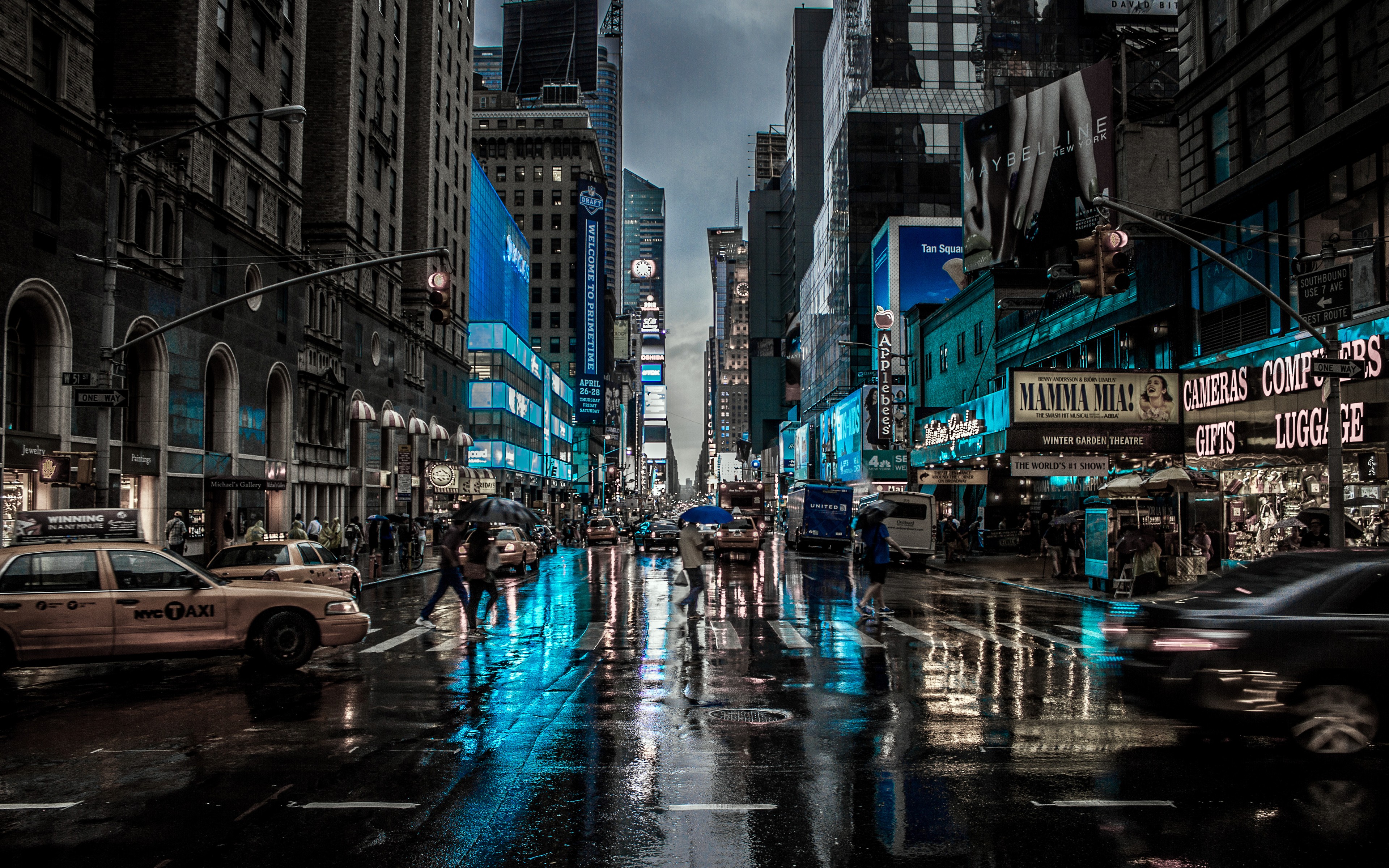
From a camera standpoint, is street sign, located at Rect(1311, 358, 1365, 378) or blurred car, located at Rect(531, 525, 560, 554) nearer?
street sign, located at Rect(1311, 358, 1365, 378)

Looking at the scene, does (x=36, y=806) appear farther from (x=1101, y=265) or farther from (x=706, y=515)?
(x=706, y=515)

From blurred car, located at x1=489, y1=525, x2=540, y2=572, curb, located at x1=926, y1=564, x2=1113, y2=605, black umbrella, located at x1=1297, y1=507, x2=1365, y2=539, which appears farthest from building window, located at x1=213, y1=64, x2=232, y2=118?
black umbrella, located at x1=1297, y1=507, x2=1365, y2=539

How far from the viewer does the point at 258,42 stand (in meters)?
37.7

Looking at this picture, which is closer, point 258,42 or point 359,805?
point 359,805

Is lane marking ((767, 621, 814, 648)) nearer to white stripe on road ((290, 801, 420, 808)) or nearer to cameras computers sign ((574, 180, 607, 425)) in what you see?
white stripe on road ((290, 801, 420, 808))

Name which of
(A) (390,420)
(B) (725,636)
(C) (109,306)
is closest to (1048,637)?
(B) (725,636)

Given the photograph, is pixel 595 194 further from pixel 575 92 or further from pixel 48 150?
pixel 48 150

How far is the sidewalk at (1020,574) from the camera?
2430 centimetres

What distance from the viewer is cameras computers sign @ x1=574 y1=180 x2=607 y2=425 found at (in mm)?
126312

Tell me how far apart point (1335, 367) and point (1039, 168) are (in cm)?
2927

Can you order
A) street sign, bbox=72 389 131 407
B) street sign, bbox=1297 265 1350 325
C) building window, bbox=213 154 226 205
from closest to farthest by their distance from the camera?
street sign, bbox=1297 265 1350 325
street sign, bbox=72 389 131 407
building window, bbox=213 154 226 205

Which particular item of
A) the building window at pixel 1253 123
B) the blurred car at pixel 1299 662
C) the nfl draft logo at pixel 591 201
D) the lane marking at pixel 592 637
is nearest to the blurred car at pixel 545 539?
the lane marking at pixel 592 637

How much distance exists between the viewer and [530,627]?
55.5 ft

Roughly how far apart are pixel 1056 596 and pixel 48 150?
91.5 ft
